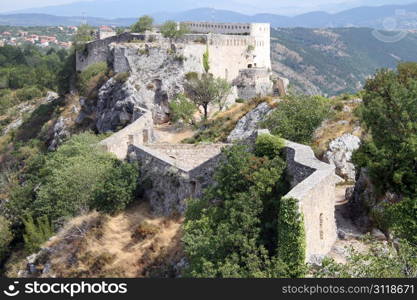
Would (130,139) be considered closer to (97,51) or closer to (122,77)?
(122,77)

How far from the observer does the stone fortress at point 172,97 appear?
49.3ft

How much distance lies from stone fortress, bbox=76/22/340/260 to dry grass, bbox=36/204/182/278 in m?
1.22

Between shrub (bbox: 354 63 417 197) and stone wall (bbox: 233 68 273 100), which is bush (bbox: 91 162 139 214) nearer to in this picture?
shrub (bbox: 354 63 417 197)

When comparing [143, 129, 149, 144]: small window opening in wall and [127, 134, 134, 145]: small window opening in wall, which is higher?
[127, 134, 134, 145]: small window opening in wall

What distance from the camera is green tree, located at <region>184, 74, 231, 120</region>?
3966 centimetres

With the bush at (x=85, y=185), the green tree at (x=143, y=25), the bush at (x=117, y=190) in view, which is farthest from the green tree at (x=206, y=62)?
the bush at (x=117, y=190)

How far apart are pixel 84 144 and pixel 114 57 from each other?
19338 mm

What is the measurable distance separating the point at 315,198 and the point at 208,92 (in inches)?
1039

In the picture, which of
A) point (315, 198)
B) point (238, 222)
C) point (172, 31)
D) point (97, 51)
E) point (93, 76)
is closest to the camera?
point (315, 198)

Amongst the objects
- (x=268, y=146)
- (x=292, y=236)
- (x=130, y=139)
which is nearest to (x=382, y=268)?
(x=292, y=236)

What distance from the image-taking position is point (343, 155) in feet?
78.9

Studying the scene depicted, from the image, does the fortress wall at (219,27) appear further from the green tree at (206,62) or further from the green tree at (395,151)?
the green tree at (395,151)

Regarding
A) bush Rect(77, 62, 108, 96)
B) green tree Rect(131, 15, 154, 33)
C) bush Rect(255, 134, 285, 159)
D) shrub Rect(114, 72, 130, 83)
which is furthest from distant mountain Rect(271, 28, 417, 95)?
bush Rect(255, 134, 285, 159)

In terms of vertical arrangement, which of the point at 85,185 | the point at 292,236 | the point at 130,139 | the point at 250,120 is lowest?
the point at 85,185
